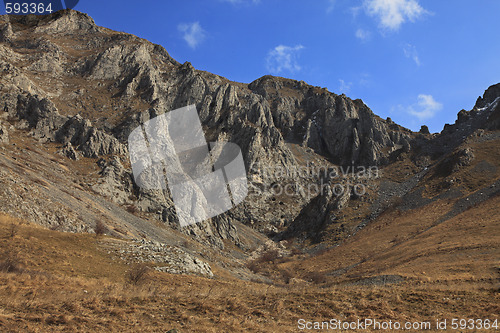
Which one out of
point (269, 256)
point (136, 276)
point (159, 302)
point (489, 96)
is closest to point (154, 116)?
point (269, 256)

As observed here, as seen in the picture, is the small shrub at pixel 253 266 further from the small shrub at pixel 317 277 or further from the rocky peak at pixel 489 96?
the rocky peak at pixel 489 96

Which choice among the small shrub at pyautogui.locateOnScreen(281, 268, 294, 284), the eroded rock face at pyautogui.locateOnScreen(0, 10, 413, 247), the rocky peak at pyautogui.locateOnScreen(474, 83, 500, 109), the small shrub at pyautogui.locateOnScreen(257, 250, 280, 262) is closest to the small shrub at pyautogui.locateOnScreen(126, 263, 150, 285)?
the small shrub at pyautogui.locateOnScreen(281, 268, 294, 284)

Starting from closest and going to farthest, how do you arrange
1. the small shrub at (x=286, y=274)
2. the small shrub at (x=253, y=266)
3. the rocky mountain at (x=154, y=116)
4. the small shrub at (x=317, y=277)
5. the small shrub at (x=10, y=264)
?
the small shrub at (x=10, y=264)
the small shrub at (x=317, y=277)
the small shrub at (x=286, y=274)
the rocky mountain at (x=154, y=116)
the small shrub at (x=253, y=266)

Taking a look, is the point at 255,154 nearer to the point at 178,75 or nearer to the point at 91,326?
the point at 178,75

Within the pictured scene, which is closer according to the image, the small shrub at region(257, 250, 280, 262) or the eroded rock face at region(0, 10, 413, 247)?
the small shrub at region(257, 250, 280, 262)

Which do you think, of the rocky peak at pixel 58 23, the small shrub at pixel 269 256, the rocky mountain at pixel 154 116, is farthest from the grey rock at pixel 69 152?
the rocky peak at pixel 58 23

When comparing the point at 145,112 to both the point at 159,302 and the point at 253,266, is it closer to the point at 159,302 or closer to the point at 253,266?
the point at 253,266

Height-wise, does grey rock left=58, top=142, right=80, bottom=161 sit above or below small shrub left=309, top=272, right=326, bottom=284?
above

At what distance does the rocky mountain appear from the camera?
61062mm

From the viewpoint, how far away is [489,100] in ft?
494

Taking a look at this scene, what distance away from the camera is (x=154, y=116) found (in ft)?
360

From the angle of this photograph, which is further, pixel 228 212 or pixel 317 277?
pixel 228 212

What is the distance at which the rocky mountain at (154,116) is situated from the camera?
61.1m

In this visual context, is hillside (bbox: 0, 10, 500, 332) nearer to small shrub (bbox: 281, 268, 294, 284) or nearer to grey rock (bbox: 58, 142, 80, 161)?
grey rock (bbox: 58, 142, 80, 161)
